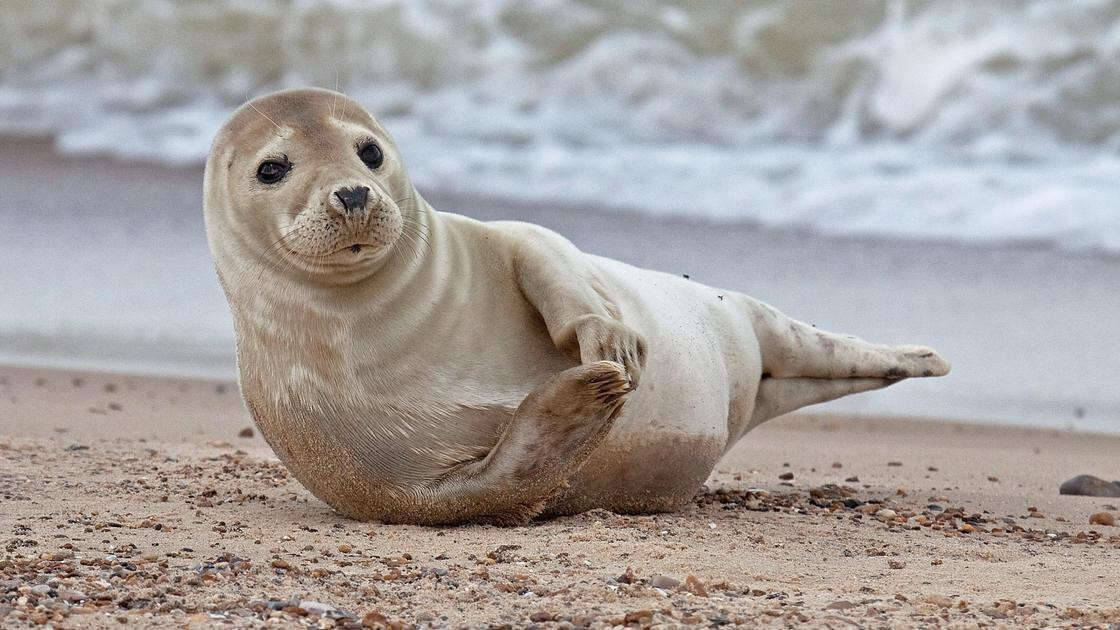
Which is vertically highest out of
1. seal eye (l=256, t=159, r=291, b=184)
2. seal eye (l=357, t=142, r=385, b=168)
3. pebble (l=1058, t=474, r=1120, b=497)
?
seal eye (l=357, t=142, r=385, b=168)

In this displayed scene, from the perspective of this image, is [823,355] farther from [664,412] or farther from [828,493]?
[664,412]

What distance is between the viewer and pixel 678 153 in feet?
43.4

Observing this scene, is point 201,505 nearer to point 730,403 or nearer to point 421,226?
point 421,226

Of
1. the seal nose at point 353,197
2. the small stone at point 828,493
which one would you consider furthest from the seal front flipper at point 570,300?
the small stone at point 828,493

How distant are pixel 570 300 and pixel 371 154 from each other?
61cm

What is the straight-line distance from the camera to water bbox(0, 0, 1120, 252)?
1160 cm

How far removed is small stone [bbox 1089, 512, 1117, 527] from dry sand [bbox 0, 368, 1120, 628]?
0.10ft

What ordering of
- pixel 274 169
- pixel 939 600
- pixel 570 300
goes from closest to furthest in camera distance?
pixel 939 600, pixel 274 169, pixel 570 300

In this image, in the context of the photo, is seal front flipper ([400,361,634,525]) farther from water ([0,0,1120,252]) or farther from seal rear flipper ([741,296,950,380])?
water ([0,0,1120,252])

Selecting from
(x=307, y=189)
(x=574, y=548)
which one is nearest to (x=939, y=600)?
(x=574, y=548)

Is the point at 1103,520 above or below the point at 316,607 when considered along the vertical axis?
above

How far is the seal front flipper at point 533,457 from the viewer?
4.01m

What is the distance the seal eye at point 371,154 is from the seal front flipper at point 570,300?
1.36 ft

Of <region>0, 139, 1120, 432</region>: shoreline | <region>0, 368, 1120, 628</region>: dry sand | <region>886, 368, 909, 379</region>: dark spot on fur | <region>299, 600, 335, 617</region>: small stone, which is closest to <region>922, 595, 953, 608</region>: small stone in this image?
<region>0, 368, 1120, 628</region>: dry sand
